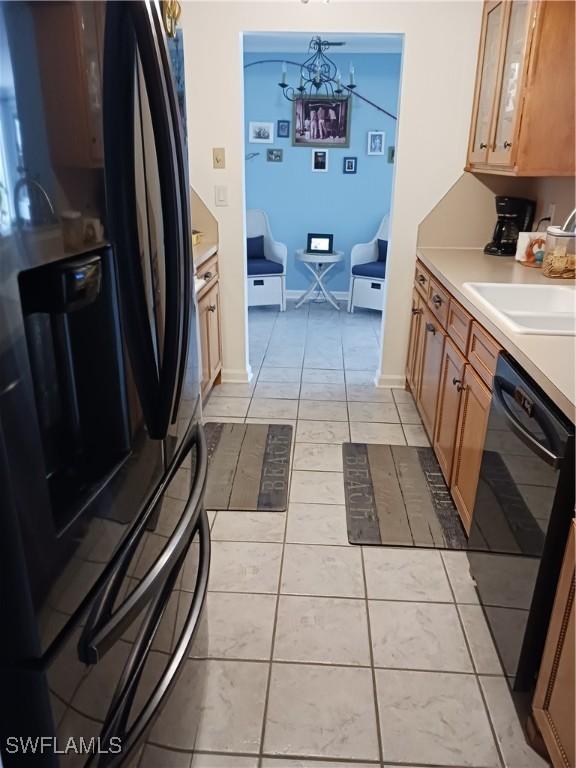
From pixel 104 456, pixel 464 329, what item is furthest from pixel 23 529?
pixel 464 329

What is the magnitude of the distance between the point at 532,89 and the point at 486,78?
58 cm

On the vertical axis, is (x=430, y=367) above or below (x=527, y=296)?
below

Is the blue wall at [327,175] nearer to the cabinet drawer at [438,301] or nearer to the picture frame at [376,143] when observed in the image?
the picture frame at [376,143]

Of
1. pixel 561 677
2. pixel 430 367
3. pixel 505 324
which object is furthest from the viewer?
pixel 430 367

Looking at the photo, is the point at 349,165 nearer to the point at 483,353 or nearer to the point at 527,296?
the point at 527,296

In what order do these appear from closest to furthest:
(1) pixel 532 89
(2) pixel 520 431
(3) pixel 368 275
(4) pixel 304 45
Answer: (2) pixel 520 431 < (1) pixel 532 89 < (4) pixel 304 45 < (3) pixel 368 275

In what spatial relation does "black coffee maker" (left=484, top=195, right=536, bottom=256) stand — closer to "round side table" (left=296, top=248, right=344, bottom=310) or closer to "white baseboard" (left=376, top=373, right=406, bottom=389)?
"white baseboard" (left=376, top=373, right=406, bottom=389)

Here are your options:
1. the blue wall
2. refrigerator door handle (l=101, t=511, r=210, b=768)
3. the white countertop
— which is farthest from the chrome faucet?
the blue wall

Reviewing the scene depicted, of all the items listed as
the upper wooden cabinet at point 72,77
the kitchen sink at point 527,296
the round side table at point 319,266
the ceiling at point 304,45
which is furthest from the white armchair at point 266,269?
the upper wooden cabinet at point 72,77

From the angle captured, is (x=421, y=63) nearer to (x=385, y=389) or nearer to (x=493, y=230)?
(x=493, y=230)

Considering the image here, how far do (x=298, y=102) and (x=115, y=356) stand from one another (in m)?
5.39

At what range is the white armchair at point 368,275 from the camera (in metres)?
5.47

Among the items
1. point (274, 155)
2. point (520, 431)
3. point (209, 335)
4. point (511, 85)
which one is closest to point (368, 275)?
point (274, 155)

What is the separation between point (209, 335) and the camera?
131 inches
